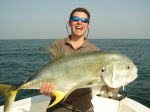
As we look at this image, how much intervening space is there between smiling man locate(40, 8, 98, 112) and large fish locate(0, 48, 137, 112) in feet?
1.75

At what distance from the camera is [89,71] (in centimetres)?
286

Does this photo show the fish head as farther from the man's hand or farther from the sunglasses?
the sunglasses

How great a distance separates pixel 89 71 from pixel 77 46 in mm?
976

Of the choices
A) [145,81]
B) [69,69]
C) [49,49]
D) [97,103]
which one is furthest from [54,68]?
[145,81]

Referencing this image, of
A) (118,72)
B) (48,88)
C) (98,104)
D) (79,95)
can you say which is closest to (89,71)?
(118,72)

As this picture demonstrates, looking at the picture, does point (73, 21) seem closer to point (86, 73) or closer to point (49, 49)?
point (49, 49)

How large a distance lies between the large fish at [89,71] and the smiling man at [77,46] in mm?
533

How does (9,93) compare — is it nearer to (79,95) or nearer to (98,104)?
(79,95)

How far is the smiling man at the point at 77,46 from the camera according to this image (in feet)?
11.7

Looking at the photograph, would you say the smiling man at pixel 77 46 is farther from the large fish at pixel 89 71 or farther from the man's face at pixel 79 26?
the large fish at pixel 89 71

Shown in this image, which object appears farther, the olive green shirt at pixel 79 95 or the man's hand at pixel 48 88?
the olive green shirt at pixel 79 95

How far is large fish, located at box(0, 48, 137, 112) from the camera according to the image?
2.85 meters

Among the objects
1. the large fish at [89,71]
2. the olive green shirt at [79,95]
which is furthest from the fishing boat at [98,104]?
the large fish at [89,71]

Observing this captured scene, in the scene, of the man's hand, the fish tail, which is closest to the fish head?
the man's hand
